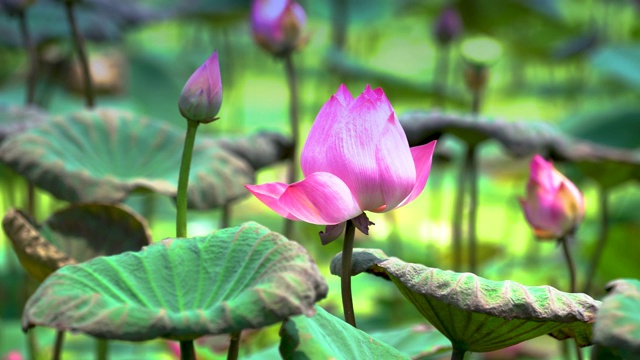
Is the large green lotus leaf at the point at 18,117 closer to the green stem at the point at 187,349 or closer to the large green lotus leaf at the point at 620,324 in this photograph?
the green stem at the point at 187,349

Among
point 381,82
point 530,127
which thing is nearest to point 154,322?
point 530,127

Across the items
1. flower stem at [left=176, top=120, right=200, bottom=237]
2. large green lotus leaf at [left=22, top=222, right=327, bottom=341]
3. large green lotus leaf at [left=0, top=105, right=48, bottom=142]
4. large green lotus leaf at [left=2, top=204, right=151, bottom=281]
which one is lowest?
large green lotus leaf at [left=2, top=204, right=151, bottom=281]

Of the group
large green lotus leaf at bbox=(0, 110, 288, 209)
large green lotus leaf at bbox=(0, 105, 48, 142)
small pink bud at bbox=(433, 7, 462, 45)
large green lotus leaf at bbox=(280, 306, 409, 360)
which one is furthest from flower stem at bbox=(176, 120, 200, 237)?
small pink bud at bbox=(433, 7, 462, 45)

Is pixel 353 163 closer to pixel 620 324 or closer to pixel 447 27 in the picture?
pixel 620 324

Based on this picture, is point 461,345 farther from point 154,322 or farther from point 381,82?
point 381,82

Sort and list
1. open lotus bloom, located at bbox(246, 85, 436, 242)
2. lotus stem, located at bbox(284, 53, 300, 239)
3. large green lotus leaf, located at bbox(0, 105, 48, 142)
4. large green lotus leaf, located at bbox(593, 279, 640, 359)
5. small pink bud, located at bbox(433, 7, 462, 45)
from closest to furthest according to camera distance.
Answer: large green lotus leaf, located at bbox(593, 279, 640, 359)
open lotus bloom, located at bbox(246, 85, 436, 242)
large green lotus leaf, located at bbox(0, 105, 48, 142)
lotus stem, located at bbox(284, 53, 300, 239)
small pink bud, located at bbox(433, 7, 462, 45)

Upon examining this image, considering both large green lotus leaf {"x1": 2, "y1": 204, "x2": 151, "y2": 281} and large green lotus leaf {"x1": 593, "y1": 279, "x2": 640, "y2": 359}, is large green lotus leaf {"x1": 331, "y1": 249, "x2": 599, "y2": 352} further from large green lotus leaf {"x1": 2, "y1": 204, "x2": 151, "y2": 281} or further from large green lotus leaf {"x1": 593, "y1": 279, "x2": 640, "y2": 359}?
large green lotus leaf {"x1": 2, "y1": 204, "x2": 151, "y2": 281}

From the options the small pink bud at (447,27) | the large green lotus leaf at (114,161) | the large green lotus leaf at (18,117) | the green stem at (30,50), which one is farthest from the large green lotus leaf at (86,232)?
the small pink bud at (447,27)
